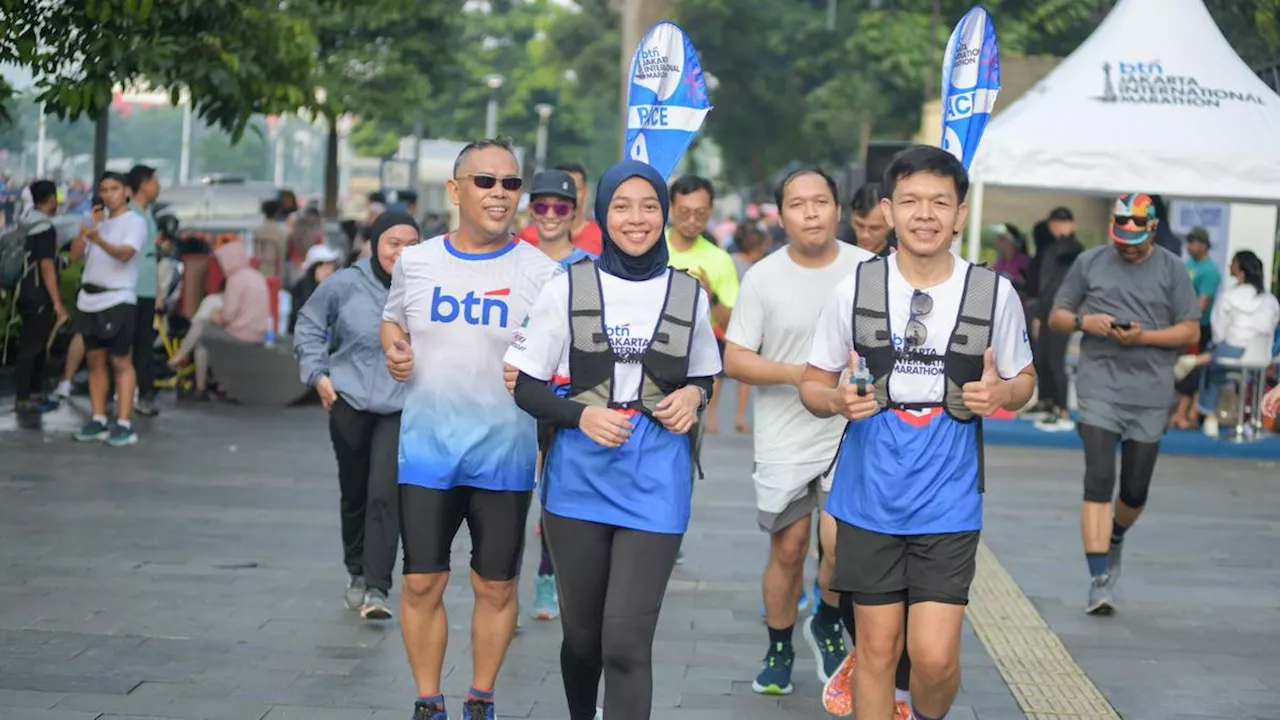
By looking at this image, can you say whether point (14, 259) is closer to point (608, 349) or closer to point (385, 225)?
point (385, 225)

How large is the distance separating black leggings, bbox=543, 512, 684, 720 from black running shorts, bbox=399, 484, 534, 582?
0.54 metres

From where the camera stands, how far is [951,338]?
17.0 ft

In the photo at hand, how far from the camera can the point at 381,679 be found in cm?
703

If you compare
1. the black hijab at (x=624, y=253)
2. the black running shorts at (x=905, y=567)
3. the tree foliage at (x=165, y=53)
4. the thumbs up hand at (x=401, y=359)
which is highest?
the tree foliage at (x=165, y=53)

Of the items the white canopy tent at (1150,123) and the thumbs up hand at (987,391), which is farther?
the white canopy tent at (1150,123)

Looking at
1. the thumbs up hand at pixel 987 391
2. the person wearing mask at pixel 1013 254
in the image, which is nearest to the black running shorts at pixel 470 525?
the thumbs up hand at pixel 987 391

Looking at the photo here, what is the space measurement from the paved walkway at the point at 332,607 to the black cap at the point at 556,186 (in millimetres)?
1805

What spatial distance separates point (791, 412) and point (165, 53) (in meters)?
6.22

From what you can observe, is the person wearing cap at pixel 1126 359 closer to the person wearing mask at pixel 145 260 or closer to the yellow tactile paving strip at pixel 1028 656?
the yellow tactile paving strip at pixel 1028 656

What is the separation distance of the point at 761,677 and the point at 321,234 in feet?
59.7

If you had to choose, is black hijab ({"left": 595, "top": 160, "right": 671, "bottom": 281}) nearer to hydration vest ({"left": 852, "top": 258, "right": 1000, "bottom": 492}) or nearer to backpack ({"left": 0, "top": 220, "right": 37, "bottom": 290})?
hydration vest ({"left": 852, "top": 258, "right": 1000, "bottom": 492})

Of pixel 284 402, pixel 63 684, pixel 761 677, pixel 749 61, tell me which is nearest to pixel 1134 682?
pixel 761 677

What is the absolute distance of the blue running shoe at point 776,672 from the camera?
7.00m

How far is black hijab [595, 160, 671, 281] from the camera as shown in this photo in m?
5.35
